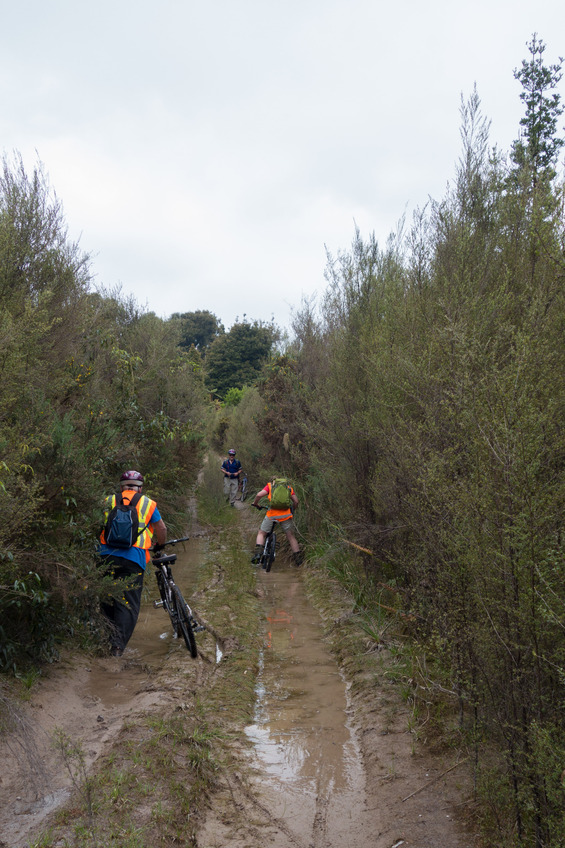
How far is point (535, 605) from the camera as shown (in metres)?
3.11

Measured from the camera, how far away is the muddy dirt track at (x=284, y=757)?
390cm

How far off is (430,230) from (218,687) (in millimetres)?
6224

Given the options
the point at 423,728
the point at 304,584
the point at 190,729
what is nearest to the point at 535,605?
the point at 423,728

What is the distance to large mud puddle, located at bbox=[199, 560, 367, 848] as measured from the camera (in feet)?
13.1

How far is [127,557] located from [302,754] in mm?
2619

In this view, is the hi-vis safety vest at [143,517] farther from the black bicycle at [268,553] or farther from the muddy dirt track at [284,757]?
the black bicycle at [268,553]

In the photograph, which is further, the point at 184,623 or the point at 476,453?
the point at 184,623

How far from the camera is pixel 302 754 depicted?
5117 mm

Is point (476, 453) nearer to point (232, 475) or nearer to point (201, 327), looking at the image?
point (232, 475)

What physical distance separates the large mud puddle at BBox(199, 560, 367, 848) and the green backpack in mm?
3782

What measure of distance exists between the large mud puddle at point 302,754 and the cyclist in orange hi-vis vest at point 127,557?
1534 millimetres

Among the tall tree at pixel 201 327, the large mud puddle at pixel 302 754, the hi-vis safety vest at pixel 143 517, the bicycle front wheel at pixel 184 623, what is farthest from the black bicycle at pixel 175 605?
the tall tree at pixel 201 327

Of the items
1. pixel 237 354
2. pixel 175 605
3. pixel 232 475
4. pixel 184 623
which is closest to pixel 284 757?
pixel 184 623

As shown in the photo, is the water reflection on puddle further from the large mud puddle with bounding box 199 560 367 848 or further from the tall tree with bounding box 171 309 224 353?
the tall tree with bounding box 171 309 224 353
